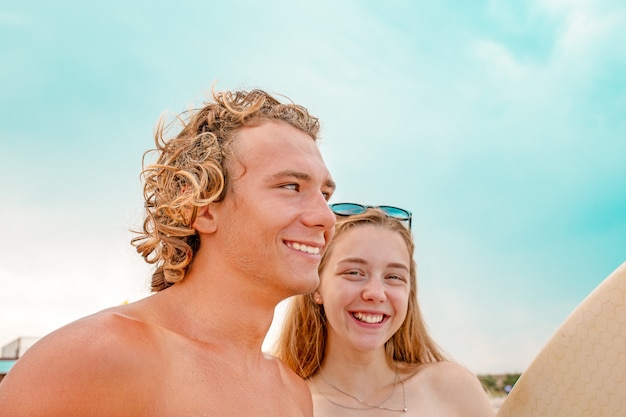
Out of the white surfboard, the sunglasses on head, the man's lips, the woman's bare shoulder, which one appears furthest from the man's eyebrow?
the woman's bare shoulder

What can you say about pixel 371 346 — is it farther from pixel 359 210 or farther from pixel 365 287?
pixel 359 210

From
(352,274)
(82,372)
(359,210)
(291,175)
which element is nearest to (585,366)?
(352,274)

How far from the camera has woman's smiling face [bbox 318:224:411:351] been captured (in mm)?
3658

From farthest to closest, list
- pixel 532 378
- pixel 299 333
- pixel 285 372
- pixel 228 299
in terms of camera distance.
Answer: pixel 299 333
pixel 532 378
pixel 285 372
pixel 228 299

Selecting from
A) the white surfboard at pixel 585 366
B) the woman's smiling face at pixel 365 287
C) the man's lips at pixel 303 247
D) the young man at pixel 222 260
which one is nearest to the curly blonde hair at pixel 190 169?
the young man at pixel 222 260

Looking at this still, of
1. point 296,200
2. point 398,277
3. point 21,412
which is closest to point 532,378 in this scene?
point 398,277

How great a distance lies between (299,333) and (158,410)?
2051 mm

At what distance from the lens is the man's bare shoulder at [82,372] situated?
6.16ft

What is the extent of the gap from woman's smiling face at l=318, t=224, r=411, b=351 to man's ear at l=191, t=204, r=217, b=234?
1285 mm

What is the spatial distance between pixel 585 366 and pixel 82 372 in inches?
90.6

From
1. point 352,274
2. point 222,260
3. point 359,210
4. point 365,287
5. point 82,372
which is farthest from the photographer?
point 359,210

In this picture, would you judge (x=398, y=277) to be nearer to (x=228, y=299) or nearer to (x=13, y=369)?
(x=228, y=299)

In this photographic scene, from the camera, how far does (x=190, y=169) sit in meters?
2.72

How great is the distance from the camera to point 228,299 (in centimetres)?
254
